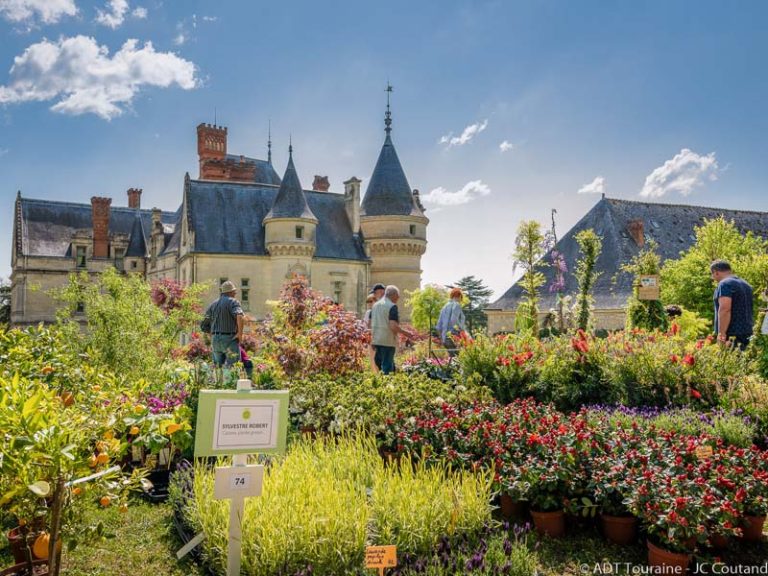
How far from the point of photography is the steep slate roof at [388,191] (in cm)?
3422

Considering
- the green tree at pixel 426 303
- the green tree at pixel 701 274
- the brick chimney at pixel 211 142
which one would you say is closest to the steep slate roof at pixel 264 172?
the brick chimney at pixel 211 142

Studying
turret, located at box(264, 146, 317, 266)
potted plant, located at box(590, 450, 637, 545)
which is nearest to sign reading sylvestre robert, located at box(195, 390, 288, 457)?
potted plant, located at box(590, 450, 637, 545)

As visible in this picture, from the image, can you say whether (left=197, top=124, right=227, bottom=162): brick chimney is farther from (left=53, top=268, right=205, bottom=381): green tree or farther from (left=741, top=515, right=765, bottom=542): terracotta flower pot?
(left=741, top=515, right=765, bottom=542): terracotta flower pot

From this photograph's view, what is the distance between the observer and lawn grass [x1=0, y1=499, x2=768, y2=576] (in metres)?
4.03

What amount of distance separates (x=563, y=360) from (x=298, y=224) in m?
25.1

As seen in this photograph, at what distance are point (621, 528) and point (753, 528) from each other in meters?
0.98

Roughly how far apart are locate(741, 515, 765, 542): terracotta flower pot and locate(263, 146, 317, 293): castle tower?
28264mm

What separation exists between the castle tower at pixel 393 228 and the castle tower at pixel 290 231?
3979 millimetres

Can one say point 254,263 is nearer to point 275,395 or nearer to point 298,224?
point 298,224

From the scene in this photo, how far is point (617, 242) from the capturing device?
27.0 m

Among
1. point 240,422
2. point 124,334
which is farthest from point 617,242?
Answer: point 240,422

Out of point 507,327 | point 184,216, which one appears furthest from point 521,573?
point 184,216

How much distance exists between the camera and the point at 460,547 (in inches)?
148

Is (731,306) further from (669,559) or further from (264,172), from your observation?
(264,172)
